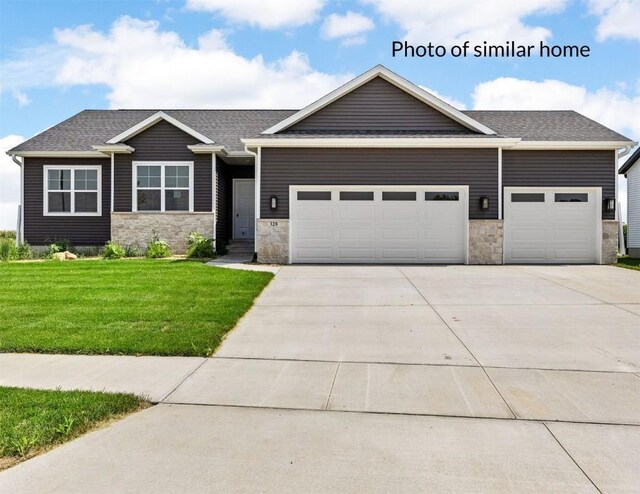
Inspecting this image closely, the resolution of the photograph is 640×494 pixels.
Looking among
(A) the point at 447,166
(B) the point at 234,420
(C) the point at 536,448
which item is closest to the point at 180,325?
(B) the point at 234,420

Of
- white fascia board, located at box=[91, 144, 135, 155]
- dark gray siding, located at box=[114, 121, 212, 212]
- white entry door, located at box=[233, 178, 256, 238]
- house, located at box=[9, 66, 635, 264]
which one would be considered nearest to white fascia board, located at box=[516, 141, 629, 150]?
house, located at box=[9, 66, 635, 264]

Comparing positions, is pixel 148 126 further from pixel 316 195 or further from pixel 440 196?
pixel 440 196

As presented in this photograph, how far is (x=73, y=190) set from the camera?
18484 mm

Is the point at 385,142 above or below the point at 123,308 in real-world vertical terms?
above

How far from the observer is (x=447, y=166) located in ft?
49.5

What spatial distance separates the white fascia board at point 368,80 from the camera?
1530 cm

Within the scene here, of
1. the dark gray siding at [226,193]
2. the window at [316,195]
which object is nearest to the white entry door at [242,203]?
the dark gray siding at [226,193]

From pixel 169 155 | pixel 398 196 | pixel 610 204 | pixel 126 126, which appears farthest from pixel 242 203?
pixel 610 204

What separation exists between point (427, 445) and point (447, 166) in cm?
1255

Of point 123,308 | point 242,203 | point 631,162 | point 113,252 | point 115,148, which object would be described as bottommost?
point 123,308

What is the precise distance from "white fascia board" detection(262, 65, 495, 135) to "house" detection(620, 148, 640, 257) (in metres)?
11.6

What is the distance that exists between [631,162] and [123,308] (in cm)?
2384

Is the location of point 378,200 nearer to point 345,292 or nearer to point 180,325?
point 345,292

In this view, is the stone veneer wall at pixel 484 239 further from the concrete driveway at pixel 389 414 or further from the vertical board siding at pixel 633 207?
the vertical board siding at pixel 633 207
